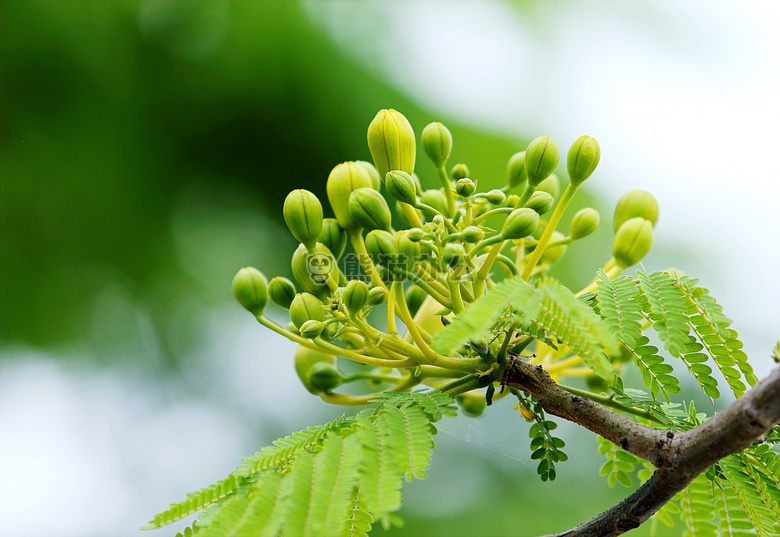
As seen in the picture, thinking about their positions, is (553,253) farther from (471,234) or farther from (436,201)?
(471,234)

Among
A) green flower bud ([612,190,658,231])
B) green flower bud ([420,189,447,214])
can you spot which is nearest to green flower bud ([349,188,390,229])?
green flower bud ([420,189,447,214])

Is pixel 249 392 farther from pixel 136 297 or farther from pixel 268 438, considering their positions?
pixel 136 297

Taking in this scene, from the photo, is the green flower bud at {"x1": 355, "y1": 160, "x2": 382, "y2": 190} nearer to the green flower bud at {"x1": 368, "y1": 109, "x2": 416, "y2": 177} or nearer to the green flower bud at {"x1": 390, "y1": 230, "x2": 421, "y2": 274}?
the green flower bud at {"x1": 368, "y1": 109, "x2": 416, "y2": 177}

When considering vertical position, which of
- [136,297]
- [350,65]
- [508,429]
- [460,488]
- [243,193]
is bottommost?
[508,429]

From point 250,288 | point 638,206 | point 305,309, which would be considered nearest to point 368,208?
point 305,309

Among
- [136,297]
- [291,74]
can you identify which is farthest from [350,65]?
[136,297]

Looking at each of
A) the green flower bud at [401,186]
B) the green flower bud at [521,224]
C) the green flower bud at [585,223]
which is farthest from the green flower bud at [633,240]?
the green flower bud at [401,186]
